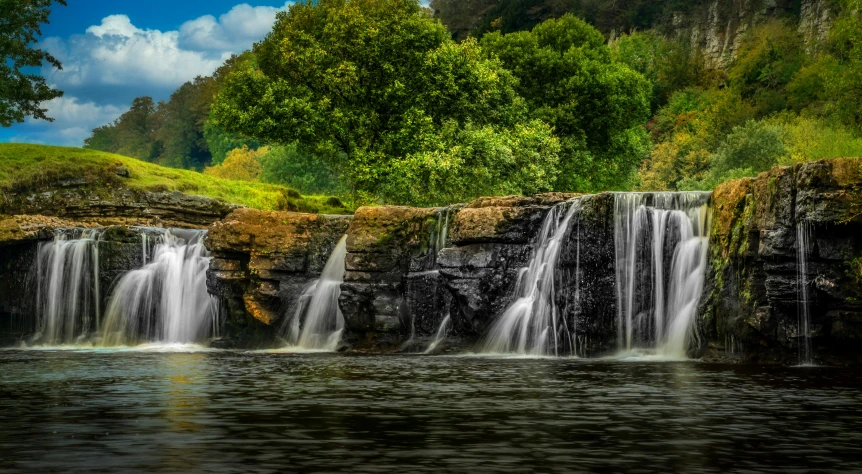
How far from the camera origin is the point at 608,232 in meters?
30.9

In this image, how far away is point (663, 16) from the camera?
4835 inches

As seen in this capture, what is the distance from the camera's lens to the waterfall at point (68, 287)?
40438 mm

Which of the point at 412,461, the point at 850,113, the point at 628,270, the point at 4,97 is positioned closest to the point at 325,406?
the point at 412,461

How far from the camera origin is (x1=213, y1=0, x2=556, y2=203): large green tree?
48406 mm

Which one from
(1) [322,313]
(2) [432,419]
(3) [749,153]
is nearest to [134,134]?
(3) [749,153]

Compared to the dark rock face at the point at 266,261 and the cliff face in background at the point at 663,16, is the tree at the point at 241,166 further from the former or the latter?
the dark rock face at the point at 266,261

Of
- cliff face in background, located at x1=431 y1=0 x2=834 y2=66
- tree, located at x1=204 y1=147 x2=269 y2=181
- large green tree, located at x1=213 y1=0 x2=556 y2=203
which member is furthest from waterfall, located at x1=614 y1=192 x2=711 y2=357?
tree, located at x1=204 y1=147 x2=269 y2=181

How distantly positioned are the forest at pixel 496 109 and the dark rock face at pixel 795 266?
68.2 ft

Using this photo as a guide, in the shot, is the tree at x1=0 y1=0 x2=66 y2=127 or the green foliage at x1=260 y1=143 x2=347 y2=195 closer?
the tree at x1=0 y1=0 x2=66 y2=127

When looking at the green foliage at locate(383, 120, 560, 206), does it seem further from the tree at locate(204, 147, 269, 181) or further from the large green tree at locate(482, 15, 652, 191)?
the tree at locate(204, 147, 269, 181)

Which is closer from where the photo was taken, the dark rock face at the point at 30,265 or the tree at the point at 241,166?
the dark rock face at the point at 30,265

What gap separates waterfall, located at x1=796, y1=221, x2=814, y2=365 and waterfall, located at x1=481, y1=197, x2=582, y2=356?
23.4ft

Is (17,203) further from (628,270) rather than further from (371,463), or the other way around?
(371,463)

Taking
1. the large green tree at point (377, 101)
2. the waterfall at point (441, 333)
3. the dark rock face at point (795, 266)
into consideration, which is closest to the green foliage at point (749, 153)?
the large green tree at point (377, 101)
